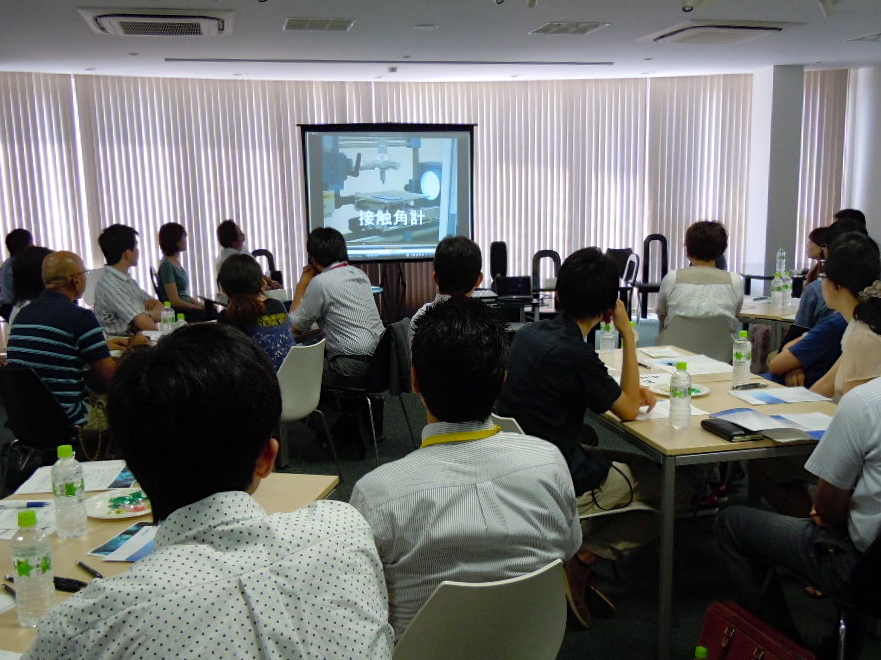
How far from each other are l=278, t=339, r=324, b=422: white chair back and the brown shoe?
62.8 inches

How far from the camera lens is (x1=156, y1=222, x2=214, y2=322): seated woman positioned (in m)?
6.08

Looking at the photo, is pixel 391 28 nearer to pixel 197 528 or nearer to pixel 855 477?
pixel 855 477

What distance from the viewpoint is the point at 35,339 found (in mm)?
3064

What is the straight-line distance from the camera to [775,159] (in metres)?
8.30

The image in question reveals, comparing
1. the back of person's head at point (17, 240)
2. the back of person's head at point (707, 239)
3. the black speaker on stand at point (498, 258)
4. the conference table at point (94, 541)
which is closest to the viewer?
the conference table at point (94, 541)

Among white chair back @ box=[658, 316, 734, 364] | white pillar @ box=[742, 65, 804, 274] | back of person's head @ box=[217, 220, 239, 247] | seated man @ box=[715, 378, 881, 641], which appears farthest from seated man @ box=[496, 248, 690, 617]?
white pillar @ box=[742, 65, 804, 274]

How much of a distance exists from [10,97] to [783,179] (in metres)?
8.42

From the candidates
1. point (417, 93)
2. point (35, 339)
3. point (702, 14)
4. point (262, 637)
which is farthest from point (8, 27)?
point (262, 637)

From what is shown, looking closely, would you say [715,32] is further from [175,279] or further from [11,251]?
[11,251]

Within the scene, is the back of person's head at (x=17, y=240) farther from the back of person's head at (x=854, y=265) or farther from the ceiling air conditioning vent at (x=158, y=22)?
the back of person's head at (x=854, y=265)

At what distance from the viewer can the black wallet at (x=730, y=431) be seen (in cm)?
242

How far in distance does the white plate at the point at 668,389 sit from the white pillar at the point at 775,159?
603 centimetres

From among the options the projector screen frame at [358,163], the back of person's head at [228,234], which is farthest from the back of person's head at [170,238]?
the projector screen frame at [358,163]

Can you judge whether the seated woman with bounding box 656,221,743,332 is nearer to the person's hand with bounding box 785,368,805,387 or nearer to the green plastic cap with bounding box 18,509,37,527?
the person's hand with bounding box 785,368,805,387
